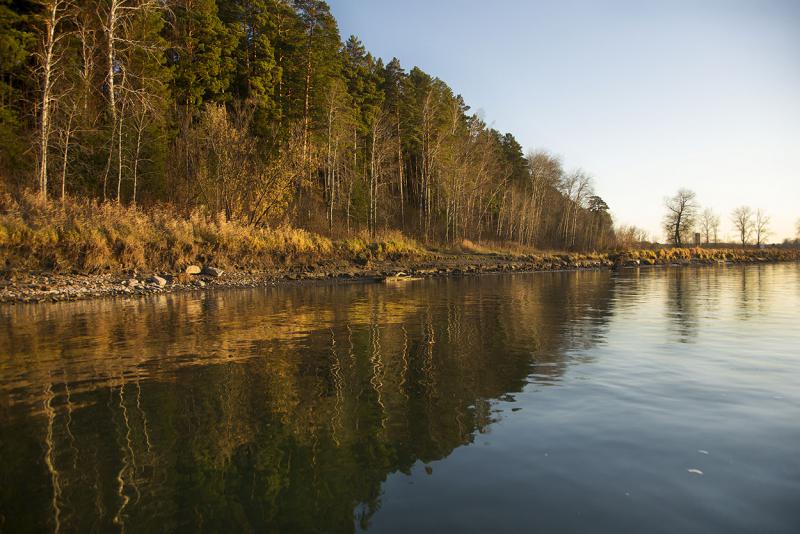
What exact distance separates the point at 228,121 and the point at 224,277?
13194 mm

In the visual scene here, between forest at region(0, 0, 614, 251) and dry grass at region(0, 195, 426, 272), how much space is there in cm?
153

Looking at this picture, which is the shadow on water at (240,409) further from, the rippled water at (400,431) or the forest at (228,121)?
the forest at (228,121)

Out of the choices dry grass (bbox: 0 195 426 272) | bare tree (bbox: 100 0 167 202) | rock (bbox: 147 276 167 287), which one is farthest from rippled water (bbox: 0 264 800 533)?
bare tree (bbox: 100 0 167 202)

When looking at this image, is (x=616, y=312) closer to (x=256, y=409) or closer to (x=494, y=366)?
(x=494, y=366)

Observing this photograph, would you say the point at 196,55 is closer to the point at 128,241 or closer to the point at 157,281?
the point at 128,241

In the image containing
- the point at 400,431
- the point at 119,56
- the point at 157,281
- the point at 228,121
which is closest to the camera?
the point at 400,431

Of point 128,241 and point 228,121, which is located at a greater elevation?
point 228,121

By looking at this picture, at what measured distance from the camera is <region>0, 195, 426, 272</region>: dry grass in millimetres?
20078

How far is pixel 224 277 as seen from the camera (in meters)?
25.5

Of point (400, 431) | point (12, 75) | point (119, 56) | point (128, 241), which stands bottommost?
point (400, 431)

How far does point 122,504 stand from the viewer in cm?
386

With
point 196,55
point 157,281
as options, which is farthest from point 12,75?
Result: point 157,281

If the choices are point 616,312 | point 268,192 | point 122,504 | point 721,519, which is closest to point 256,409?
point 122,504

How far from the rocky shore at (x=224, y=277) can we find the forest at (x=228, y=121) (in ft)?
15.4
